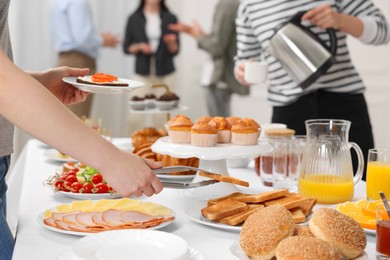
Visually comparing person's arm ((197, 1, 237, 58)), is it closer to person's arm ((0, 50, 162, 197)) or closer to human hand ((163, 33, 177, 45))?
human hand ((163, 33, 177, 45))

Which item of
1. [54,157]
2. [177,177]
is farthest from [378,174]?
[54,157]

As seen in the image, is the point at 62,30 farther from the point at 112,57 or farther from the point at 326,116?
the point at 326,116

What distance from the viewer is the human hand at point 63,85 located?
146cm

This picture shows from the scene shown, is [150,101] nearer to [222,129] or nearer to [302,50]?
[302,50]

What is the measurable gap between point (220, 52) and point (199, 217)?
3.46 meters

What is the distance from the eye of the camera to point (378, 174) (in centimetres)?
141

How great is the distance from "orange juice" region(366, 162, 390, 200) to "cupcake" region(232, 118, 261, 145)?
27cm

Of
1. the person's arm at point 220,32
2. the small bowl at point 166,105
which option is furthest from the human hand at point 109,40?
the small bowl at point 166,105

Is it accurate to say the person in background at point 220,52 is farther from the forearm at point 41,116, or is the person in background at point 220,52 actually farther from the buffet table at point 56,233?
the forearm at point 41,116

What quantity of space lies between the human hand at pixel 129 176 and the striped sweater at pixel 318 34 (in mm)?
1286

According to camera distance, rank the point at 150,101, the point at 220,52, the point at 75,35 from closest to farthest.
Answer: the point at 150,101 < the point at 220,52 < the point at 75,35

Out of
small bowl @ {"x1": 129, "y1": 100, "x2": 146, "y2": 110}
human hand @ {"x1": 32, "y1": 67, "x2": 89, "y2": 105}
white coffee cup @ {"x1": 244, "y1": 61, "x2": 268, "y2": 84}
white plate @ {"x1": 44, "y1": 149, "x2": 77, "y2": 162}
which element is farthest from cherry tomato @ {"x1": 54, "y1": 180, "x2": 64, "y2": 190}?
small bowl @ {"x1": 129, "y1": 100, "x2": 146, "y2": 110}

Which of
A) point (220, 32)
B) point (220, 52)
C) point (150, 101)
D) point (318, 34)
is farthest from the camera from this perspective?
point (220, 52)

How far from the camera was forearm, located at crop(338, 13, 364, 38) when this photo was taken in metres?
2.12
